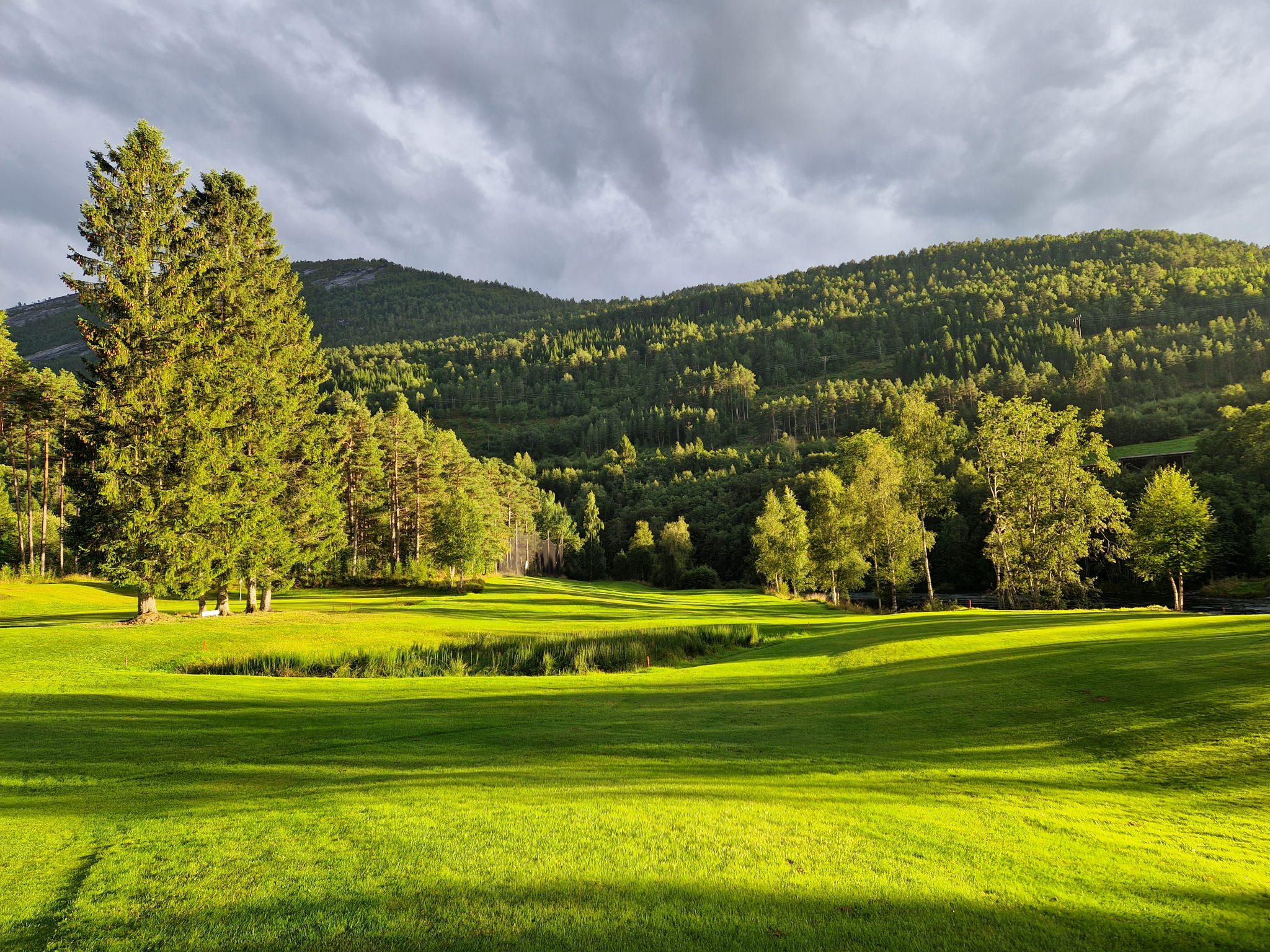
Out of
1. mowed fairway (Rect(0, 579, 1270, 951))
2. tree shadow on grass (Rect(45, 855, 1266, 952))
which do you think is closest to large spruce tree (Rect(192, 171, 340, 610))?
mowed fairway (Rect(0, 579, 1270, 951))

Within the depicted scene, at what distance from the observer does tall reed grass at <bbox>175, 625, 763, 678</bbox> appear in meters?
21.5

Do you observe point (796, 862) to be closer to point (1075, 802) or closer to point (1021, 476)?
point (1075, 802)

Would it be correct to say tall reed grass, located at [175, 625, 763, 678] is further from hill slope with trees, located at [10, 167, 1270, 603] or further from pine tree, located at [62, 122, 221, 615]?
hill slope with trees, located at [10, 167, 1270, 603]

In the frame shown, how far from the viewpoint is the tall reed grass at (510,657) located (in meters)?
21.5

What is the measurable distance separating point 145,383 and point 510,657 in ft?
62.9

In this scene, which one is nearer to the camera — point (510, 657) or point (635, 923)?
point (635, 923)

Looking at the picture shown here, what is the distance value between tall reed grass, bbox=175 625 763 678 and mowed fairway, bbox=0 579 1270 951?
637 cm

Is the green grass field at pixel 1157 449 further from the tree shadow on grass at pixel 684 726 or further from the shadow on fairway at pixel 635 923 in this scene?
the shadow on fairway at pixel 635 923

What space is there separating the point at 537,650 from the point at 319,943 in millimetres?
23478

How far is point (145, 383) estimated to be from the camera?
83.3ft

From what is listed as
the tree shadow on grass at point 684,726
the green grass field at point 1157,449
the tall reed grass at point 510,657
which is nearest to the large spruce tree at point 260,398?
the tall reed grass at point 510,657

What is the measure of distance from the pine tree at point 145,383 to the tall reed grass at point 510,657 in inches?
298

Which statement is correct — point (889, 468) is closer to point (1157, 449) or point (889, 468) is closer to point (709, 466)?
point (1157, 449)

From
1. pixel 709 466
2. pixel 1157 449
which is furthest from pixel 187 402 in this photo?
pixel 709 466
